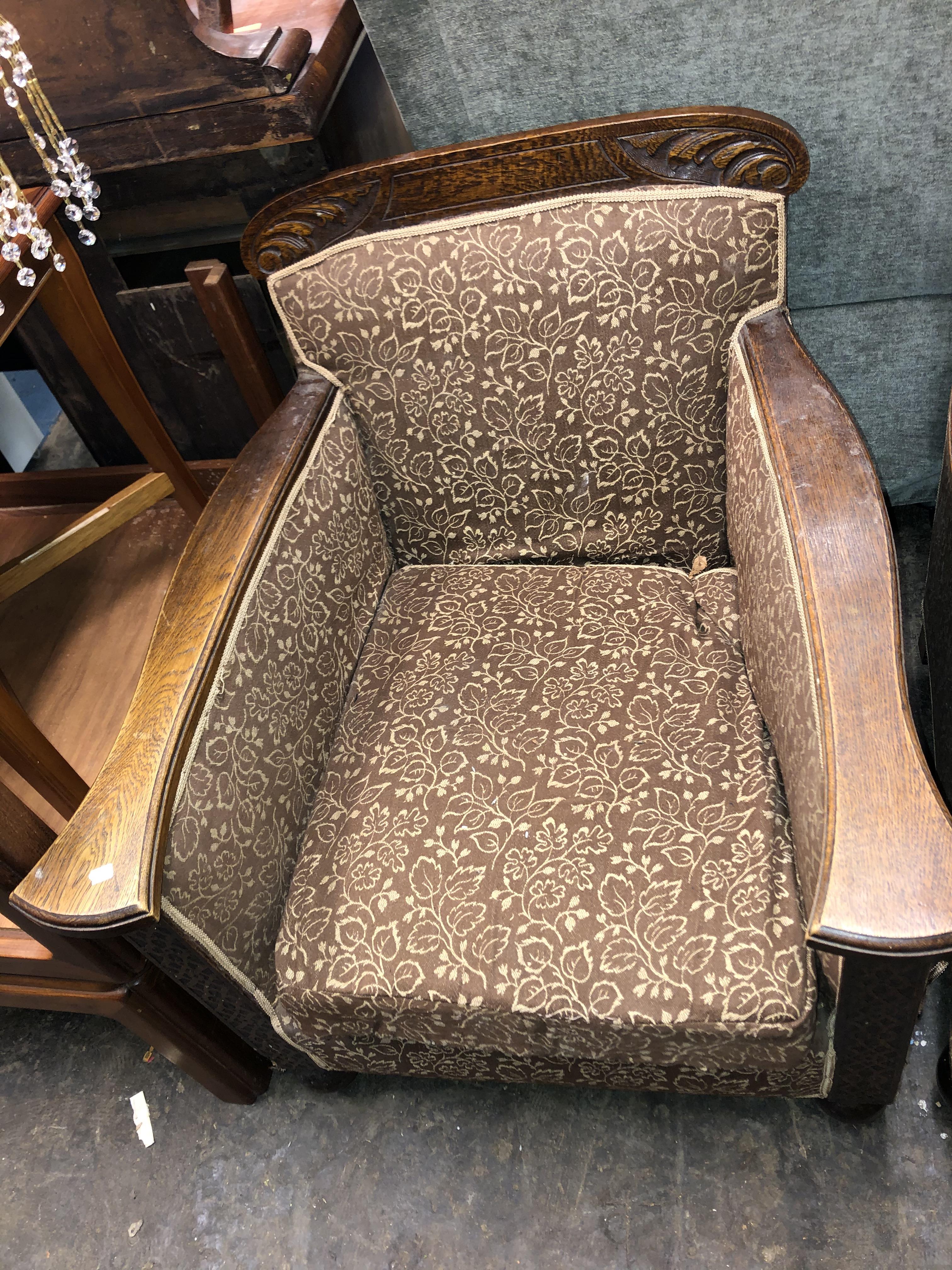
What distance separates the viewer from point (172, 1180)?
51.8 inches

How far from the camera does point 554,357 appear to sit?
1174 mm

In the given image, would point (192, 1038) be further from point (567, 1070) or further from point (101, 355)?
point (101, 355)

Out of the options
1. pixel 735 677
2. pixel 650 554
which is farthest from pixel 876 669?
pixel 650 554

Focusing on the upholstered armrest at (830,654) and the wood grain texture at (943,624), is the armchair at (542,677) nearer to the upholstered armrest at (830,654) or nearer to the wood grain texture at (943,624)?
the upholstered armrest at (830,654)

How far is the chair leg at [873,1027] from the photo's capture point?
80 centimetres

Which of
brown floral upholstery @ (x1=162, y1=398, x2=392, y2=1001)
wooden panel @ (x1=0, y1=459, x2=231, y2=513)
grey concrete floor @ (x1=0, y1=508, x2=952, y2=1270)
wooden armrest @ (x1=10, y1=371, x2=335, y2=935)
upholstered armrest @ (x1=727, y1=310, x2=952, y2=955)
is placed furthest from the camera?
wooden panel @ (x1=0, y1=459, x2=231, y2=513)

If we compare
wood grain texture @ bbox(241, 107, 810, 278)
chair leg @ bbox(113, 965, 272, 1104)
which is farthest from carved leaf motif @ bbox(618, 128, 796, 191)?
chair leg @ bbox(113, 965, 272, 1104)

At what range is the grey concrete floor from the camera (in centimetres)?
114

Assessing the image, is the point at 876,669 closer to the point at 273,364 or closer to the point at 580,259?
the point at 580,259

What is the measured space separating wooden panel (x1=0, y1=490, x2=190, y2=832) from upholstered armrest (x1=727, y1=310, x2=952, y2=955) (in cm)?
96

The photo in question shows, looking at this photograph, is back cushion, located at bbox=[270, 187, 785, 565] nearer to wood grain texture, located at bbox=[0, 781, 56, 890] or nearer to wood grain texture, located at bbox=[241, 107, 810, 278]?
wood grain texture, located at bbox=[241, 107, 810, 278]

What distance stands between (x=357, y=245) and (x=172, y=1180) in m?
1.27

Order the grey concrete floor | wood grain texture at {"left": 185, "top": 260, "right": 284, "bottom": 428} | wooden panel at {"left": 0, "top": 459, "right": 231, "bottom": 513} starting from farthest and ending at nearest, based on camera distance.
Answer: wooden panel at {"left": 0, "top": 459, "right": 231, "bottom": 513}
wood grain texture at {"left": 185, "top": 260, "right": 284, "bottom": 428}
the grey concrete floor

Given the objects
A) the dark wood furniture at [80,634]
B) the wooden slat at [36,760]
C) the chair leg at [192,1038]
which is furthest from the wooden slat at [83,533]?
the chair leg at [192,1038]
